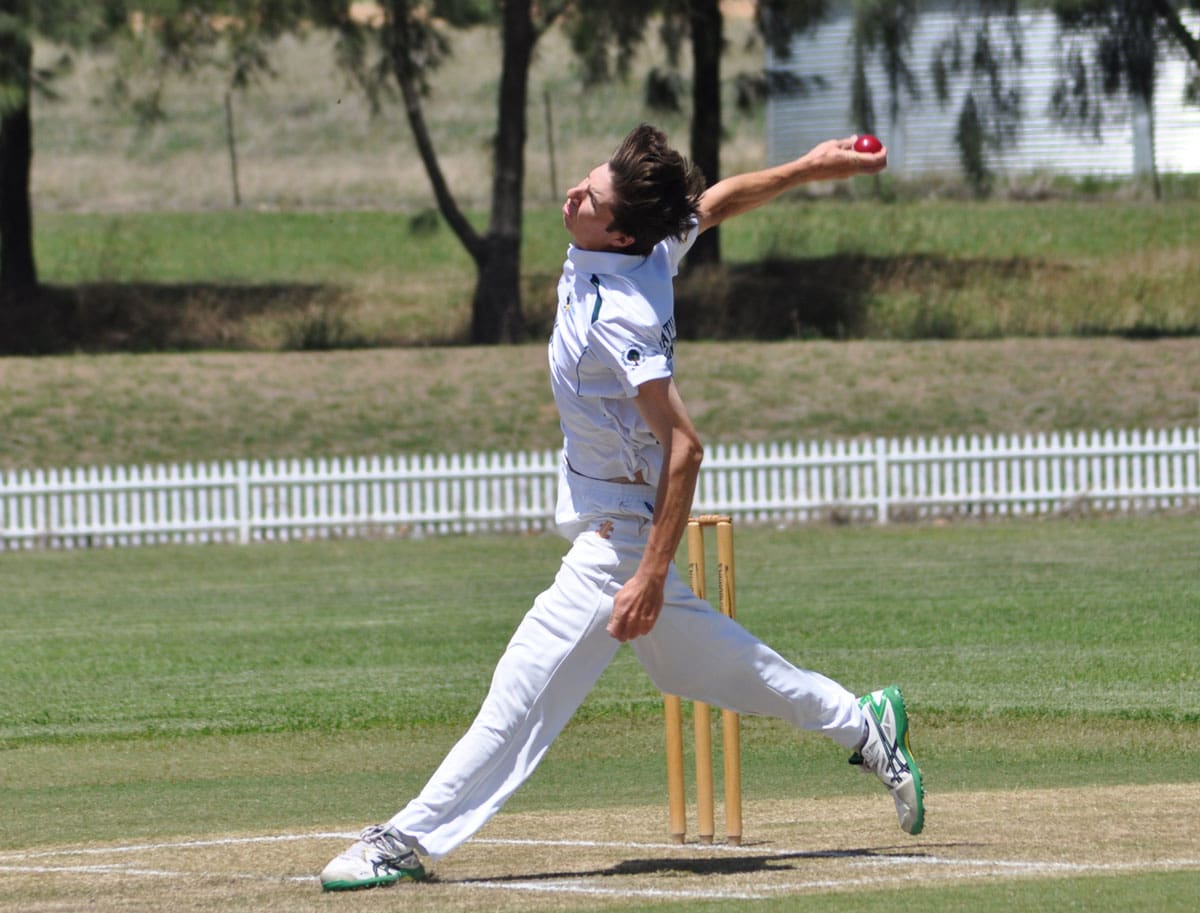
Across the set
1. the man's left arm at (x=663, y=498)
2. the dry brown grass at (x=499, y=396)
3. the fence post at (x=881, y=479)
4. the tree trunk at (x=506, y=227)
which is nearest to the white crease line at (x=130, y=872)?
the man's left arm at (x=663, y=498)

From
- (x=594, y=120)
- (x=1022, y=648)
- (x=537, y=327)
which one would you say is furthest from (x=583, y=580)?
(x=594, y=120)

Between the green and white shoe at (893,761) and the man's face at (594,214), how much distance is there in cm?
157

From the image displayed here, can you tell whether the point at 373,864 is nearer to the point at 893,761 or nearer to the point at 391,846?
the point at 391,846

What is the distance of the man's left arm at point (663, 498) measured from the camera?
491 cm

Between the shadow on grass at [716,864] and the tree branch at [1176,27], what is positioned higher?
the tree branch at [1176,27]

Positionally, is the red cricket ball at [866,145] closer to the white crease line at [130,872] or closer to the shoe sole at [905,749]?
the shoe sole at [905,749]

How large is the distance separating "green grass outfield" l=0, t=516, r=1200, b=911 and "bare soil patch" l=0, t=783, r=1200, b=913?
1.19 feet

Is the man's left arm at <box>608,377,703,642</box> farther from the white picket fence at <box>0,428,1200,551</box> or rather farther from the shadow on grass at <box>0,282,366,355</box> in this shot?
the shadow on grass at <box>0,282,366,355</box>

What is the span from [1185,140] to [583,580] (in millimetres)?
40295

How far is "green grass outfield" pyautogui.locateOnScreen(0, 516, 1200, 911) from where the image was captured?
7.47 m

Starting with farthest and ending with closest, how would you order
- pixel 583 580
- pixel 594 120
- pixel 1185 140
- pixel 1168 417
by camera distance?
pixel 594 120, pixel 1185 140, pixel 1168 417, pixel 583 580

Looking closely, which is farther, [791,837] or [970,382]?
[970,382]

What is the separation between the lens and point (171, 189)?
5069 centimetres

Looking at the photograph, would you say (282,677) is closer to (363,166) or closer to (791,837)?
(791,837)
